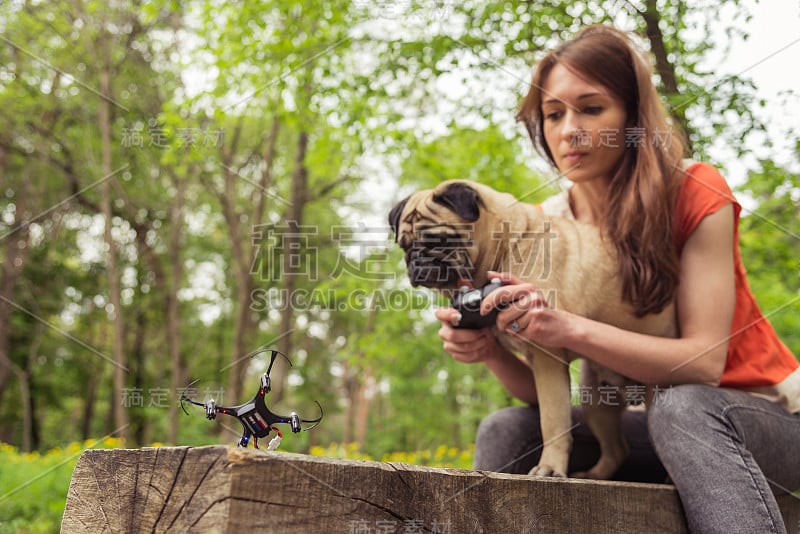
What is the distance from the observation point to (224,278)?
15.9 m

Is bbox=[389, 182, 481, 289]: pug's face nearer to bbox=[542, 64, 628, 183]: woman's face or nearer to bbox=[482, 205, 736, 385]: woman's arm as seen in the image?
bbox=[482, 205, 736, 385]: woman's arm

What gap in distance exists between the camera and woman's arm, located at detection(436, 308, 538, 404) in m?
2.09

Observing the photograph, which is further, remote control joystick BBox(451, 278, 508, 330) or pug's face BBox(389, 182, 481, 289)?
pug's face BBox(389, 182, 481, 289)

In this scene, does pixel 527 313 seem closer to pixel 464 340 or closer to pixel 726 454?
pixel 464 340

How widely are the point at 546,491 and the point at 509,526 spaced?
146 mm

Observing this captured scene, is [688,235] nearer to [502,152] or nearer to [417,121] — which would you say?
[502,152]

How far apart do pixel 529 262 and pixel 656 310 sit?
0.44 meters

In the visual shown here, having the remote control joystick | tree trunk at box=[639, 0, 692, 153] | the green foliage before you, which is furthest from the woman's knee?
the green foliage

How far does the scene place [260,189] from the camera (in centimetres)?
826

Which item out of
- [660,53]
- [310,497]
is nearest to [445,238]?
[310,497]

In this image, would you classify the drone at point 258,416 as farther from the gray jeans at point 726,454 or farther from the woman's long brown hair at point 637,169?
the woman's long brown hair at point 637,169

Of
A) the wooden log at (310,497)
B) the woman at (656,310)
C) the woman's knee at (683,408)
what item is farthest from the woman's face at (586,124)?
the wooden log at (310,497)

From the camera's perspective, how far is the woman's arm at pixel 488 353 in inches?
82.2

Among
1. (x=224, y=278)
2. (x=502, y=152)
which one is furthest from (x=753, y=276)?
(x=224, y=278)
